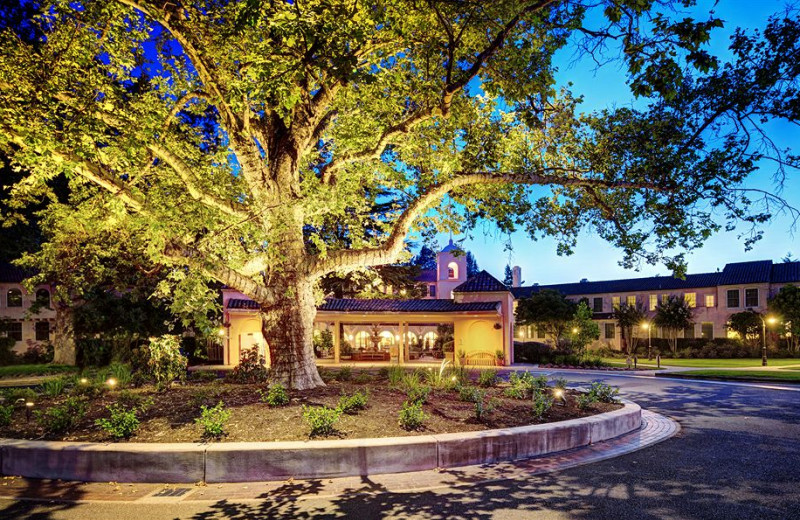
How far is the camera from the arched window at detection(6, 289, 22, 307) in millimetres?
36281

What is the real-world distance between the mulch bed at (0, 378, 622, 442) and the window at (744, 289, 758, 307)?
4179 cm

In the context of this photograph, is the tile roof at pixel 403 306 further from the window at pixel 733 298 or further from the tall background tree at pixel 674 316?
the window at pixel 733 298

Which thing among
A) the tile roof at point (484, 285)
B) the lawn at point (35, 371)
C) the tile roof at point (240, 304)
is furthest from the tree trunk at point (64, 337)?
the tile roof at point (484, 285)

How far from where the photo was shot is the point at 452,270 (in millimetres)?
44375

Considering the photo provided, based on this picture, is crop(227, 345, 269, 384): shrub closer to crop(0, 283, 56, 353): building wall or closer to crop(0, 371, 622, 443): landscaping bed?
crop(0, 371, 622, 443): landscaping bed

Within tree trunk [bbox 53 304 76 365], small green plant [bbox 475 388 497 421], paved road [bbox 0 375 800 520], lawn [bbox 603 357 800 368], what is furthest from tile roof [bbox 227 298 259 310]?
lawn [bbox 603 357 800 368]

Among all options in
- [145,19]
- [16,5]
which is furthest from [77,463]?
[16,5]

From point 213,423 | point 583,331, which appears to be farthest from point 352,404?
point 583,331

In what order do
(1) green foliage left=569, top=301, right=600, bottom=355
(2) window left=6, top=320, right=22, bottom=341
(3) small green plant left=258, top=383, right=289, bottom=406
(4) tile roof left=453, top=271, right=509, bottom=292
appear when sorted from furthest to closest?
1. (2) window left=6, top=320, right=22, bottom=341
2. (1) green foliage left=569, top=301, right=600, bottom=355
3. (4) tile roof left=453, top=271, right=509, bottom=292
4. (3) small green plant left=258, top=383, right=289, bottom=406

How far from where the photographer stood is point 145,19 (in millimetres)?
10195

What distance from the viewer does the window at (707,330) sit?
4406 cm

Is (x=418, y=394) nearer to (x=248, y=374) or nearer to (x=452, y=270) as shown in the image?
(x=248, y=374)

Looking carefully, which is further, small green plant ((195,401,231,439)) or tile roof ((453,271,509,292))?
Answer: tile roof ((453,271,509,292))

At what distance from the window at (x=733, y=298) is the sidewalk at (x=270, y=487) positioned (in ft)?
151
